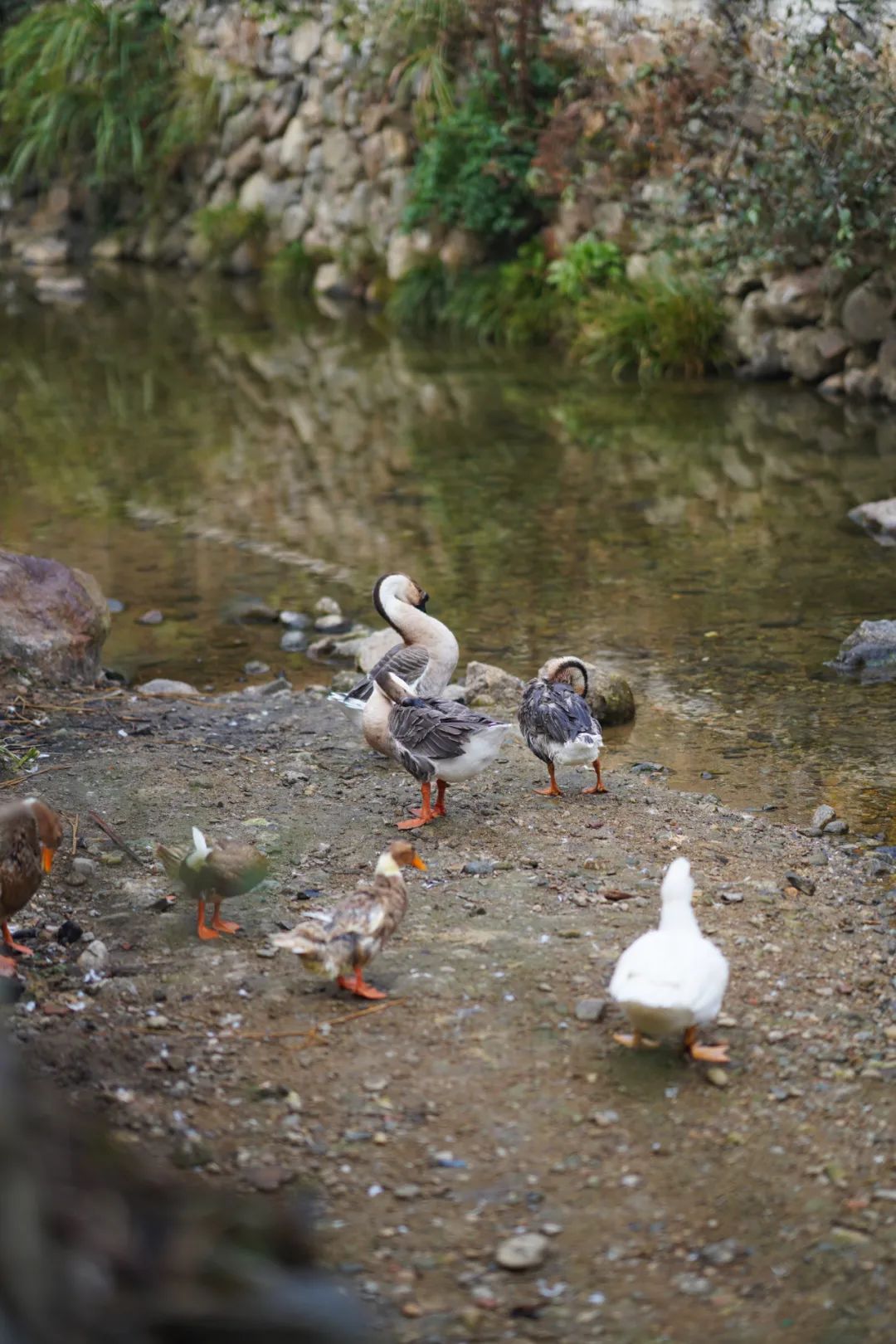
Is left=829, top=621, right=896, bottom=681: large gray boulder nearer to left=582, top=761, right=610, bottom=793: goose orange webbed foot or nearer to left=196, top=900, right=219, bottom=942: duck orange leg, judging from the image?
left=582, top=761, right=610, bottom=793: goose orange webbed foot

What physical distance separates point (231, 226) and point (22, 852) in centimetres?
1805

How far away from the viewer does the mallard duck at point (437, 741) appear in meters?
5.31

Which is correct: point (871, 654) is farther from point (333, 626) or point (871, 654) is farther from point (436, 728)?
point (436, 728)

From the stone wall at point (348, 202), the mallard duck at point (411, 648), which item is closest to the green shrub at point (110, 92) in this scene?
the stone wall at point (348, 202)

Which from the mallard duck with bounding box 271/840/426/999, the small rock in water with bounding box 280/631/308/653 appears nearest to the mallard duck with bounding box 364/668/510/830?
the mallard duck with bounding box 271/840/426/999

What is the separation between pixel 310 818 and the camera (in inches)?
221

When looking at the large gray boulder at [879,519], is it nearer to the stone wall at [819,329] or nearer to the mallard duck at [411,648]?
the stone wall at [819,329]

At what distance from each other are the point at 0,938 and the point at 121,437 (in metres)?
9.31

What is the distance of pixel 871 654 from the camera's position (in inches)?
300

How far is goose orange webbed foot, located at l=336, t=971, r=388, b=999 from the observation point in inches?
166

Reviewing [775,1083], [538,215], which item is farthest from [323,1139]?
[538,215]

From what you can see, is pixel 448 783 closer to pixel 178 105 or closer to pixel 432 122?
pixel 432 122

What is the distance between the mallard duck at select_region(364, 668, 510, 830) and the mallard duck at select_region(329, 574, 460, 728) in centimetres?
60

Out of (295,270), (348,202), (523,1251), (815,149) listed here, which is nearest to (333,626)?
(523,1251)
